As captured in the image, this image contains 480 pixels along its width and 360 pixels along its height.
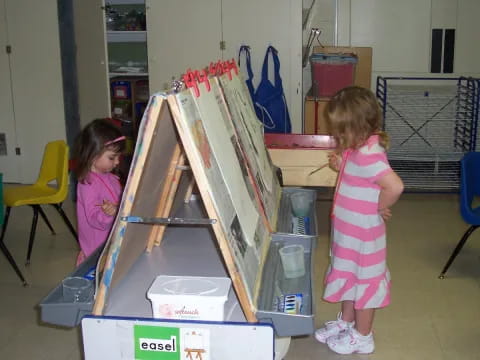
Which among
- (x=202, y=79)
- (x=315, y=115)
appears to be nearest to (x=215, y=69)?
(x=202, y=79)

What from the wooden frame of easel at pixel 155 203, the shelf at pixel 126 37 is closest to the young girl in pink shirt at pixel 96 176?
the wooden frame of easel at pixel 155 203

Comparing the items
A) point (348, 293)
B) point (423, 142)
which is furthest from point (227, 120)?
point (423, 142)

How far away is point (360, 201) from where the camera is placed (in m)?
2.09

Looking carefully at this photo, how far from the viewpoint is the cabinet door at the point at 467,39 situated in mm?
5371

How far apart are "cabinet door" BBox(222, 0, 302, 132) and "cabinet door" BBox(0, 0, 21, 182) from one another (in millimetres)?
2032

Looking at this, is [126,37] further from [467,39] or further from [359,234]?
[359,234]

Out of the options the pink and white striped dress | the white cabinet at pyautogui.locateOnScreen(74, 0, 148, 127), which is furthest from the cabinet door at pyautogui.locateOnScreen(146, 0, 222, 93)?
the pink and white striped dress

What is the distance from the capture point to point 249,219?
5.57ft

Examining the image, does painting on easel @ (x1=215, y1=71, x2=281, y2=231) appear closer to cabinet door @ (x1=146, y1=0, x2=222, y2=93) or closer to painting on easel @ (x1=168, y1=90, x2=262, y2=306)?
painting on easel @ (x1=168, y1=90, x2=262, y2=306)

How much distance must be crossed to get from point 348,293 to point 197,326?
0.94 m

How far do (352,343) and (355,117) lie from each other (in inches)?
38.5

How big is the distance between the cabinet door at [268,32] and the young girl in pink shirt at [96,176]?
3077 mm

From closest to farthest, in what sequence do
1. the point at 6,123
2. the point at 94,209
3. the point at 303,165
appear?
the point at 94,209
the point at 303,165
the point at 6,123

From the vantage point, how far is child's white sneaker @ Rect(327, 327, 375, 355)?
2.38 metres
